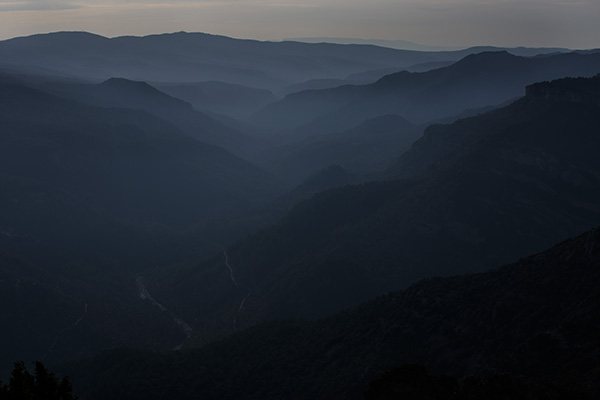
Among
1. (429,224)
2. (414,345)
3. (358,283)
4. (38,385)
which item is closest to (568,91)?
(429,224)

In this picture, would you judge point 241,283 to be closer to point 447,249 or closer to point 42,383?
point 447,249

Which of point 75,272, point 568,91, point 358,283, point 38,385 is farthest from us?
point 568,91

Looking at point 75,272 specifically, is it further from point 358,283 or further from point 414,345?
point 414,345

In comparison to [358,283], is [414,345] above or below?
above

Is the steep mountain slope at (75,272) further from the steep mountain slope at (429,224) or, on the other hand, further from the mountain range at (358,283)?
the steep mountain slope at (429,224)

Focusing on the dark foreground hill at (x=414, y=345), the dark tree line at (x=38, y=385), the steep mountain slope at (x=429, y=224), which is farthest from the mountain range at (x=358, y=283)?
the dark tree line at (x=38, y=385)

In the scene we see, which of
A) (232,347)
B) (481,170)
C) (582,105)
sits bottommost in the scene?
(232,347)

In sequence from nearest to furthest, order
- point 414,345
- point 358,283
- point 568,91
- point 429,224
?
point 414,345
point 358,283
point 429,224
point 568,91

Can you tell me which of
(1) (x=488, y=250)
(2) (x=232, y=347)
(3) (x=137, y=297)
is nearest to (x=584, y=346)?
(2) (x=232, y=347)
